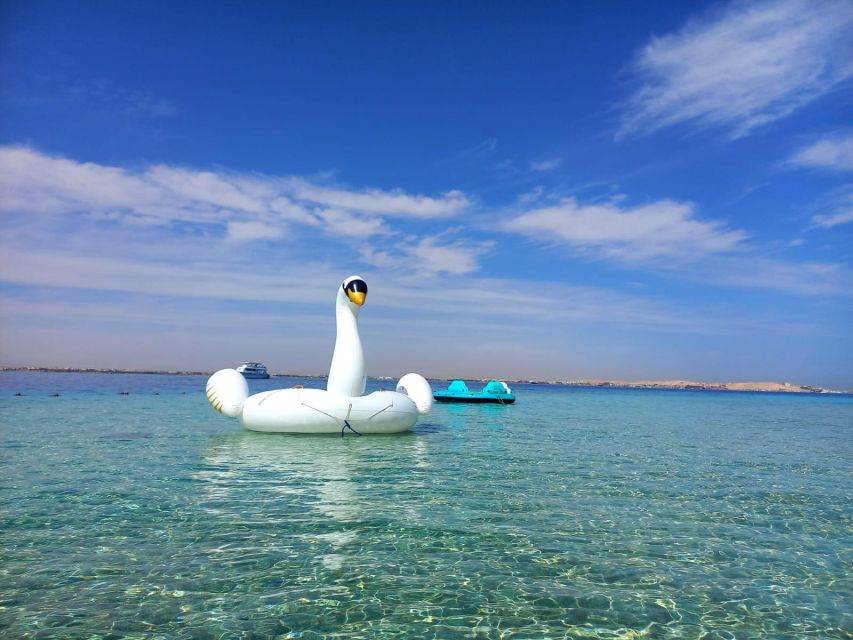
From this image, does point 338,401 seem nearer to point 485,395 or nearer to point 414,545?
point 414,545

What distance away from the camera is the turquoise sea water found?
5.44m

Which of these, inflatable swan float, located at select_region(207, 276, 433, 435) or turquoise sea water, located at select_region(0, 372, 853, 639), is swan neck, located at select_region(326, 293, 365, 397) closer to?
inflatable swan float, located at select_region(207, 276, 433, 435)

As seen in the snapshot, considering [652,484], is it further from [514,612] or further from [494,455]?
[514,612]

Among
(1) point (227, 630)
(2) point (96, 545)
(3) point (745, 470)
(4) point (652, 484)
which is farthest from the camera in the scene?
(3) point (745, 470)

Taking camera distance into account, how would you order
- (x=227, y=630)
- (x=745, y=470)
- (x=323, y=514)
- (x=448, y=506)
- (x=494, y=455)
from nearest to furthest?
(x=227, y=630)
(x=323, y=514)
(x=448, y=506)
(x=745, y=470)
(x=494, y=455)

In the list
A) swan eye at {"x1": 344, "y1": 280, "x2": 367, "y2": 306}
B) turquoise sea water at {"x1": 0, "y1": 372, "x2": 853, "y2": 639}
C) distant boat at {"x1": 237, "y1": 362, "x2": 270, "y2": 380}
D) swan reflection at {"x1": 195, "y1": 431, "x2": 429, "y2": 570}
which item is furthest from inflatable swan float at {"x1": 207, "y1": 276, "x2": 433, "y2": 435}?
distant boat at {"x1": 237, "y1": 362, "x2": 270, "y2": 380}

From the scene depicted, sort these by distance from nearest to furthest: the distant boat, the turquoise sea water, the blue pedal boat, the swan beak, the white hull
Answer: the turquoise sea water
the white hull
the swan beak
the blue pedal boat
the distant boat

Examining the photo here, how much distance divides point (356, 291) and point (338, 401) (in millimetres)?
3462

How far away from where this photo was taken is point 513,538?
25.8 feet

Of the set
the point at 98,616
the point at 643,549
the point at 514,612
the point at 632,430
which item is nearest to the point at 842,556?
the point at 643,549

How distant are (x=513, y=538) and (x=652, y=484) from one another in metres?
5.55

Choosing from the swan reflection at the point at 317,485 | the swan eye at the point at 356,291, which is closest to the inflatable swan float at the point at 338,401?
the swan eye at the point at 356,291

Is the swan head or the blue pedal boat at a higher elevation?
the swan head

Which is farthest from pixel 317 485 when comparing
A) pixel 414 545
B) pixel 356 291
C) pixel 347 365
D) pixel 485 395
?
pixel 485 395
